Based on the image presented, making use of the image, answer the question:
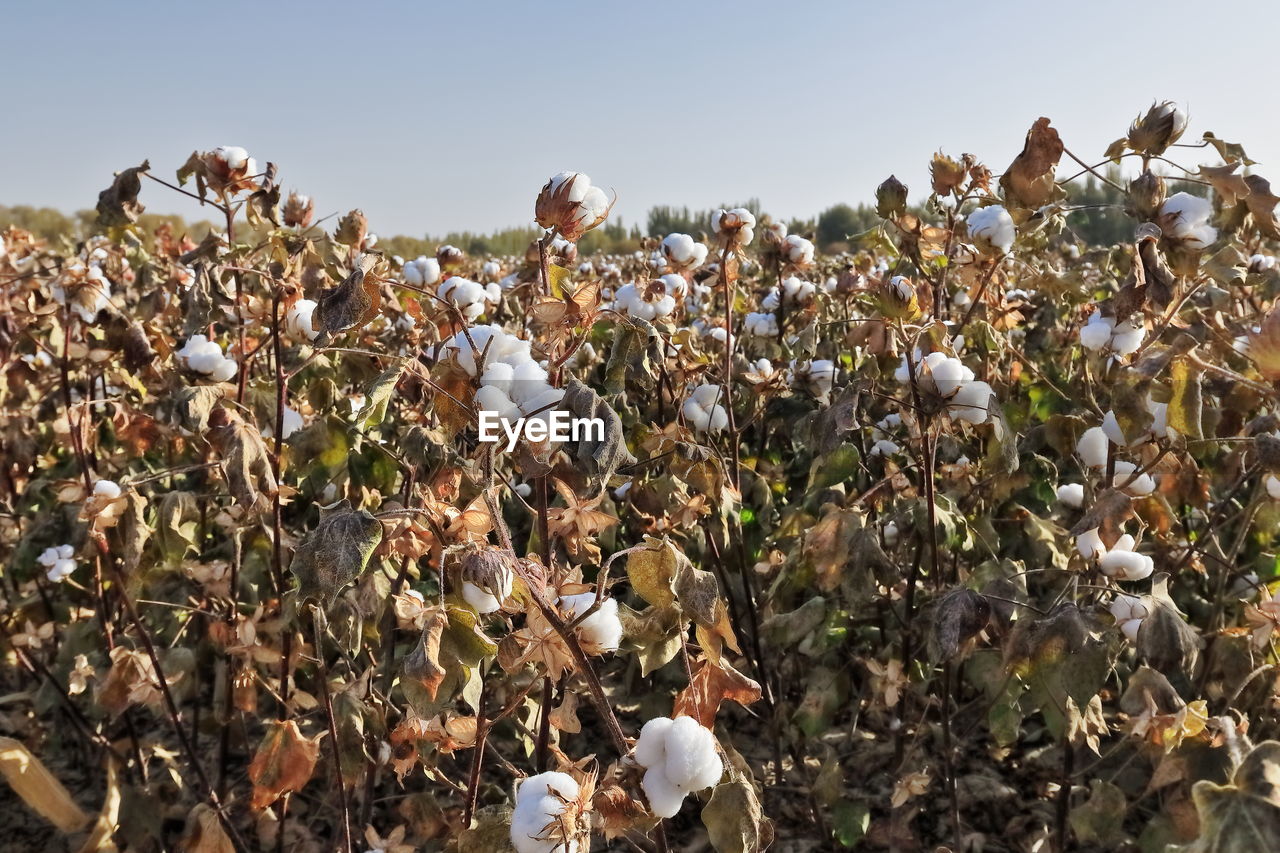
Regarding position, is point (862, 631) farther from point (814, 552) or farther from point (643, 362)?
point (643, 362)

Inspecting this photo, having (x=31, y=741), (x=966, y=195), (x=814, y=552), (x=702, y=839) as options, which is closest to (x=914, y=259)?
(x=966, y=195)

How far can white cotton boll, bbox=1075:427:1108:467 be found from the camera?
74.1 inches

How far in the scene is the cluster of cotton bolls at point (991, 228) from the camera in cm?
196

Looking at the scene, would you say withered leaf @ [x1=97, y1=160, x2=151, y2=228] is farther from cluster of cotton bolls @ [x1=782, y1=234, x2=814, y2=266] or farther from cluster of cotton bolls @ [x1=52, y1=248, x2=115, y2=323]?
cluster of cotton bolls @ [x1=782, y1=234, x2=814, y2=266]

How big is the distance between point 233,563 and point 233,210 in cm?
82

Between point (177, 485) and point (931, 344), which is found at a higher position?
point (931, 344)

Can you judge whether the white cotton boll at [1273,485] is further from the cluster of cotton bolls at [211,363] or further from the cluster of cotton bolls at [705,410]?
the cluster of cotton bolls at [211,363]

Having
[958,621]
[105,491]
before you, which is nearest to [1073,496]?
[958,621]

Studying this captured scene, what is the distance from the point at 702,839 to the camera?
2.44 meters

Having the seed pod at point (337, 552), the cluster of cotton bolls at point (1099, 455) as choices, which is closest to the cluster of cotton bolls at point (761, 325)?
the cluster of cotton bolls at point (1099, 455)

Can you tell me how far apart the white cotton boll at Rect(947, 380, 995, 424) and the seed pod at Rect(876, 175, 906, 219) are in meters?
0.83

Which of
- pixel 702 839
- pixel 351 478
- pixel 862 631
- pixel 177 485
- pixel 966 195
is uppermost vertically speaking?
pixel 966 195

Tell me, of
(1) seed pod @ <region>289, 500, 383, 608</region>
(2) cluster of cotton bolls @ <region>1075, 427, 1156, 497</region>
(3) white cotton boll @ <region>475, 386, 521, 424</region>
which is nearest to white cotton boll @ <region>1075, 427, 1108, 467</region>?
(2) cluster of cotton bolls @ <region>1075, 427, 1156, 497</region>

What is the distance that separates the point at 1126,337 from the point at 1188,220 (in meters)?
0.24
